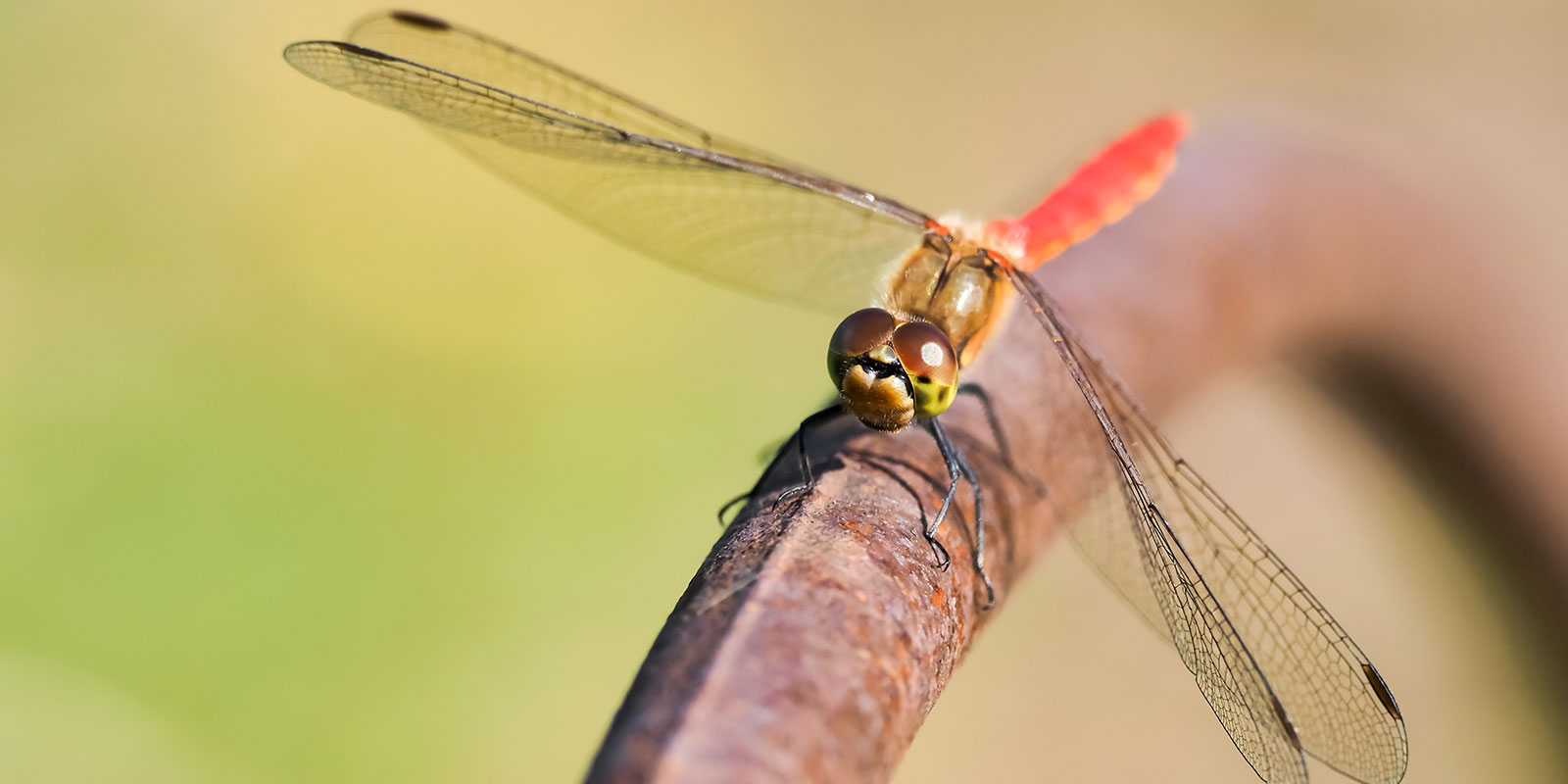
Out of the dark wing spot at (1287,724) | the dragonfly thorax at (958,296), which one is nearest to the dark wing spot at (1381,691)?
the dark wing spot at (1287,724)

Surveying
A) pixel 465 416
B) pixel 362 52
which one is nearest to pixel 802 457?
pixel 362 52

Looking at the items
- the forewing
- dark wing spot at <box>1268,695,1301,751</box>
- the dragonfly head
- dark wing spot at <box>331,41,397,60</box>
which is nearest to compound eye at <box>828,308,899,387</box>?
the dragonfly head

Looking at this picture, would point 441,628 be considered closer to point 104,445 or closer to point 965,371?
point 104,445

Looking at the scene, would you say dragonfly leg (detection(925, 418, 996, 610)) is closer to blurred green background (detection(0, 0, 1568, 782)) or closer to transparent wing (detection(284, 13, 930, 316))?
transparent wing (detection(284, 13, 930, 316))

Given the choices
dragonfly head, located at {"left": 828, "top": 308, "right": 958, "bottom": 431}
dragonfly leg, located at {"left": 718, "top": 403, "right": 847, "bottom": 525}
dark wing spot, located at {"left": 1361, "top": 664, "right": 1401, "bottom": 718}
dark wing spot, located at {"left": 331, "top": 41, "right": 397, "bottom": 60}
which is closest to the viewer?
dragonfly leg, located at {"left": 718, "top": 403, "right": 847, "bottom": 525}

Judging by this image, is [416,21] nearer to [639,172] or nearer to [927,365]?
[639,172]

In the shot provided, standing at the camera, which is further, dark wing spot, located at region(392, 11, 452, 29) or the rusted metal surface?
dark wing spot, located at region(392, 11, 452, 29)

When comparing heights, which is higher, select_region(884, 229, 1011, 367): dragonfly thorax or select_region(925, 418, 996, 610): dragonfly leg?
select_region(884, 229, 1011, 367): dragonfly thorax

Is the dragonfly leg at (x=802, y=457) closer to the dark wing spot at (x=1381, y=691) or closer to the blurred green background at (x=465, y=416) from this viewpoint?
the dark wing spot at (x=1381, y=691)
